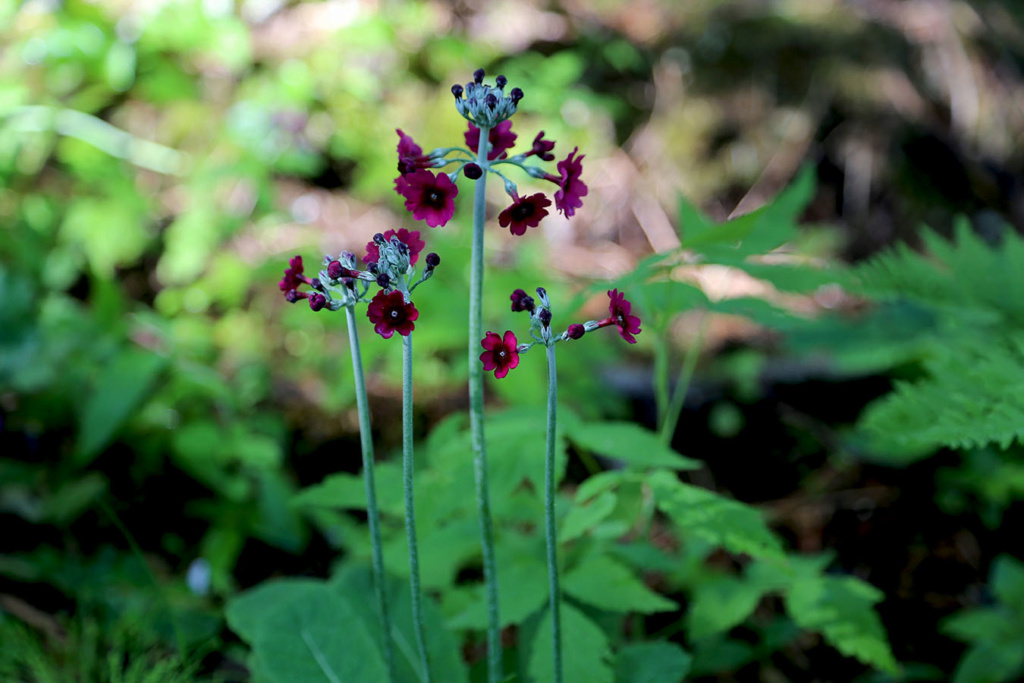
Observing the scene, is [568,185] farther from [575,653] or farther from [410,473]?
[575,653]

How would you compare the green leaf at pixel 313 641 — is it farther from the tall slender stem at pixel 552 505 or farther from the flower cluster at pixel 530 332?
the flower cluster at pixel 530 332

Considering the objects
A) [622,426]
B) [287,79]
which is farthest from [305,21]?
[622,426]

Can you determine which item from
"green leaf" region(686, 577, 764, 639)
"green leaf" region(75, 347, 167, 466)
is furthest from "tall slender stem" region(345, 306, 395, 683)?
"green leaf" region(75, 347, 167, 466)

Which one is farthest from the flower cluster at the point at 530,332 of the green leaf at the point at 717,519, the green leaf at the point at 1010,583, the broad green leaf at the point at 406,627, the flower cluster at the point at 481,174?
the green leaf at the point at 1010,583

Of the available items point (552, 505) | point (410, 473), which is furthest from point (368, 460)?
point (552, 505)

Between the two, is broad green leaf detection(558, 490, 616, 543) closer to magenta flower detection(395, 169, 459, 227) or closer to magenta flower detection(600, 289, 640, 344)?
magenta flower detection(600, 289, 640, 344)

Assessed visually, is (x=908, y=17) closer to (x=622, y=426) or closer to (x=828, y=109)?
(x=828, y=109)
